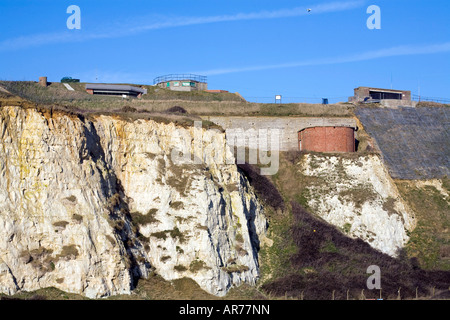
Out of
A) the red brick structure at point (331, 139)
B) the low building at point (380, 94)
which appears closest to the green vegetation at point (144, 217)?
the red brick structure at point (331, 139)

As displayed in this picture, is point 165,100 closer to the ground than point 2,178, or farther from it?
farther from it

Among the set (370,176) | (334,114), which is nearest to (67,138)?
(370,176)

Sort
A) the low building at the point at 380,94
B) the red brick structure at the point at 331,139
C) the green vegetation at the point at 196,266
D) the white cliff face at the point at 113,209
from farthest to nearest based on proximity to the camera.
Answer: the low building at the point at 380,94 → the red brick structure at the point at 331,139 → the green vegetation at the point at 196,266 → the white cliff face at the point at 113,209

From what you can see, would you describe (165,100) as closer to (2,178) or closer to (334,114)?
(334,114)

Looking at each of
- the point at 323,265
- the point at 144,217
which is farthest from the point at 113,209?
the point at 323,265

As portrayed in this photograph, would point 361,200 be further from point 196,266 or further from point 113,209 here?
point 113,209

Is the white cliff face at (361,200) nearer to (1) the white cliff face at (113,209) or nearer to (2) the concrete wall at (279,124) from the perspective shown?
(2) the concrete wall at (279,124)
